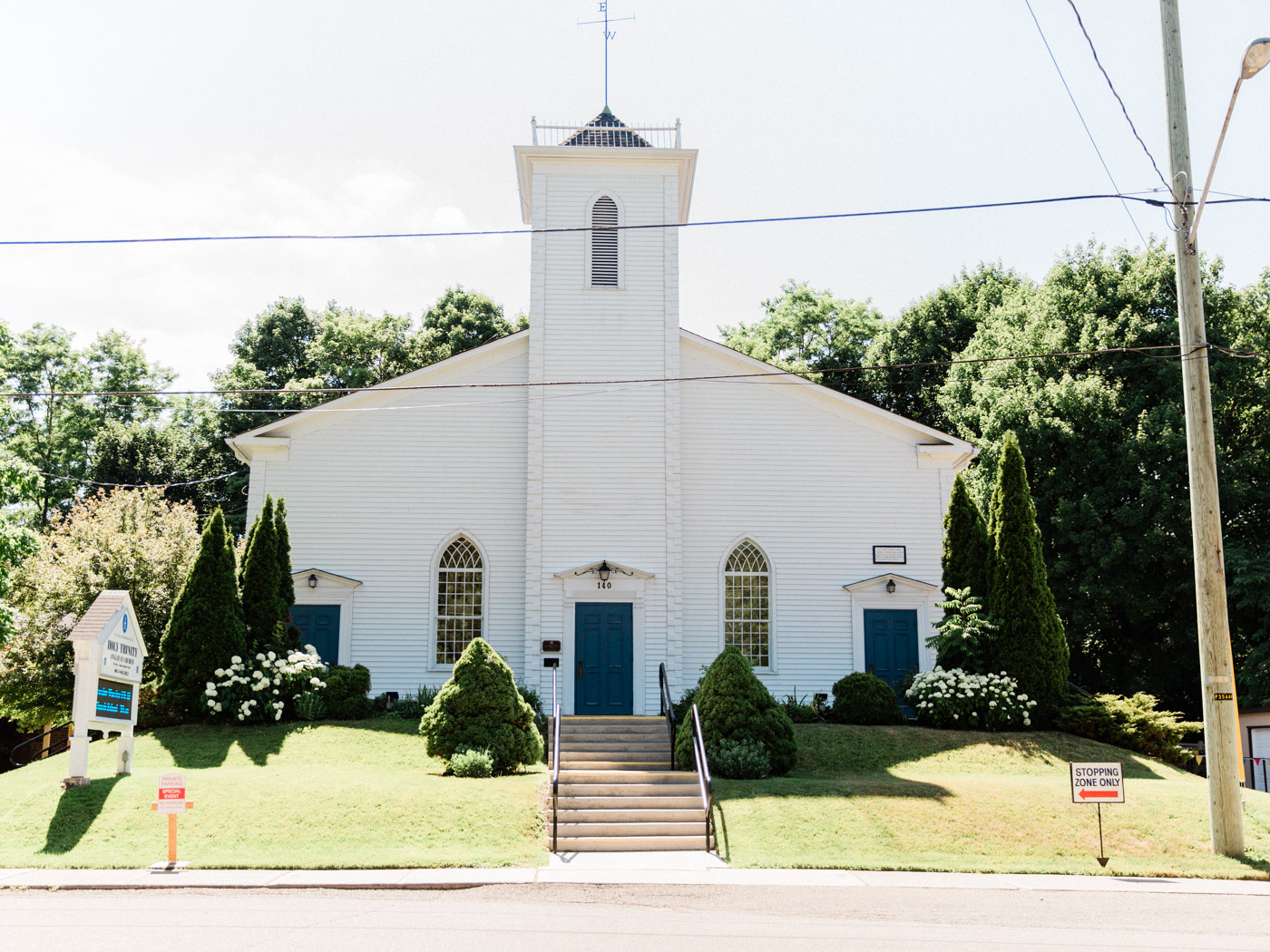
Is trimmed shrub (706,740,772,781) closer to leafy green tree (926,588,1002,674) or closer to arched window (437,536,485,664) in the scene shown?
leafy green tree (926,588,1002,674)

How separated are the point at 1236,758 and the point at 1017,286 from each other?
2838 centimetres

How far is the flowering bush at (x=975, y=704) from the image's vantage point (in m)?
20.3

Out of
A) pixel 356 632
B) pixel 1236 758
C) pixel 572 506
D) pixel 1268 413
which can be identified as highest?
pixel 1268 413

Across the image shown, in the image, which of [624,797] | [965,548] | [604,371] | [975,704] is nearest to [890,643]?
[965,548]

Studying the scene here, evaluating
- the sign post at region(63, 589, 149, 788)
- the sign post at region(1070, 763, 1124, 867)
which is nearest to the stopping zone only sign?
the sign post at region(1070, 763, 1124, 867)

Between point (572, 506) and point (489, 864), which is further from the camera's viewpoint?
point (572, 506)

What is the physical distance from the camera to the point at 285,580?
21594 mm

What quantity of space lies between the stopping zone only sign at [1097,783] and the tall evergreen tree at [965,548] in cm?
825

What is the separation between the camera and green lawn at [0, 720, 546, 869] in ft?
41.8

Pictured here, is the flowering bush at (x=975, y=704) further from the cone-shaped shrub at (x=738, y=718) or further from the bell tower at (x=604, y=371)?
the bell tower at (x=604, y=371)

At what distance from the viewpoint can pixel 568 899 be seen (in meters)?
10.9

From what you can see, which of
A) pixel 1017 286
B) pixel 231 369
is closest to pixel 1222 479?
pixel 1017 286

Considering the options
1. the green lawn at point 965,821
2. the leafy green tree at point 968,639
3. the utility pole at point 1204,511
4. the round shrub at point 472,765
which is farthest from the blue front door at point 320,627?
the utility pole at point 1204,511

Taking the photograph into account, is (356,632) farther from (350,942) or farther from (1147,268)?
(1147,268)
